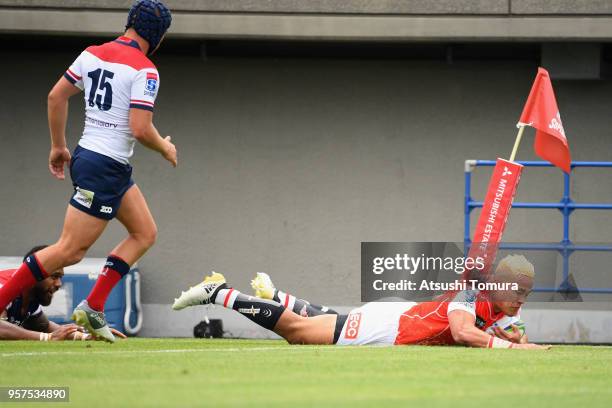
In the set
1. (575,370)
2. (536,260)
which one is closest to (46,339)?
(575,370)

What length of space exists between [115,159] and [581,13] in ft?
20.8

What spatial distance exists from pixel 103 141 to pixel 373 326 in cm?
236

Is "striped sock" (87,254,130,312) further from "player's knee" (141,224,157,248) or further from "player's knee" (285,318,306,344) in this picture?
"player's knee" (285,318,306,344)

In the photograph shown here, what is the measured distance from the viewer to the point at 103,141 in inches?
284

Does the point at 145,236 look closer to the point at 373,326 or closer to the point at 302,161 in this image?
the point at 373,326

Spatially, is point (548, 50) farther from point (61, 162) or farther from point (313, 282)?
point (61, 162)

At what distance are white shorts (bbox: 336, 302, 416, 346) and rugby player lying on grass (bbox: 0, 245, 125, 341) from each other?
1660 millimetres

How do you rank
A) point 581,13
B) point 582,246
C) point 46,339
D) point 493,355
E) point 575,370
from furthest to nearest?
point 582,246
point 581,13
point 46,339
point 493,355
point 575,370

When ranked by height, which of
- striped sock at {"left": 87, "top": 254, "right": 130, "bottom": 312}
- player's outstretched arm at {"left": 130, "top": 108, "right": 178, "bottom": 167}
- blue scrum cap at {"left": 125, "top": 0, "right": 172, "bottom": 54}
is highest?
blue scrum cap at {"left": 125, "top": 0, "right": 172, "bottom": 54}

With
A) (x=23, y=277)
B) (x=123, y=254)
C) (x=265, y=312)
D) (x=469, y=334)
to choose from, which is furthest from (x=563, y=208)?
(x=23, y=277)

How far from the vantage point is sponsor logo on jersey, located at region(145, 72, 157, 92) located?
7152 millimetres

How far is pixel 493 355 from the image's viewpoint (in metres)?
7.16

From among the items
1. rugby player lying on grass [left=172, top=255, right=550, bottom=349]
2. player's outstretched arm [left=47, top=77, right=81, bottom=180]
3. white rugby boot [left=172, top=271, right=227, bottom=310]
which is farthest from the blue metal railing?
player's outstretched arm [left=47, top=77, right=81, bottom=180]

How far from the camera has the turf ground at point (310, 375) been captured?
16.6ft
